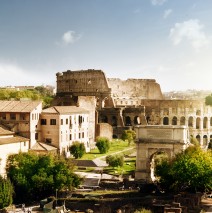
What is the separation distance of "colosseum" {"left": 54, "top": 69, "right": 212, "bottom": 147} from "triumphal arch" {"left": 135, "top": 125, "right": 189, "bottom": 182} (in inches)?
1449

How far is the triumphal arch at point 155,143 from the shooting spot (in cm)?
4762

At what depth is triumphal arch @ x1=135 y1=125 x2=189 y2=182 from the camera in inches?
1875

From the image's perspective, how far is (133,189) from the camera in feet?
147

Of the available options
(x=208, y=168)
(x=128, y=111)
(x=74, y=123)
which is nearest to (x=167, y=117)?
(x=128, y=111)

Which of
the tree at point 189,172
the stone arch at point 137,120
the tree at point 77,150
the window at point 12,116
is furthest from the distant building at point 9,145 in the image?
the stone arch at point 137,120

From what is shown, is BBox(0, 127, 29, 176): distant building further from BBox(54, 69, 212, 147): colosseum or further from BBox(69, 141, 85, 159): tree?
BBox(54, 69, 212, 147): colosseum

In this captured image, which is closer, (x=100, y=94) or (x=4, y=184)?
(x=4, y=184)

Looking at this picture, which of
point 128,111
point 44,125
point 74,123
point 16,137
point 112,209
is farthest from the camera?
point 128,111

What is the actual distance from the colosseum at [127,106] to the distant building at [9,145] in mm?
30691

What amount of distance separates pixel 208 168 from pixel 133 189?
8726mm

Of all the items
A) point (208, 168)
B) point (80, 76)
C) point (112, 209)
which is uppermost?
point (80, 76)

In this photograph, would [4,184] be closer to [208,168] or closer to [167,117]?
[208,168]

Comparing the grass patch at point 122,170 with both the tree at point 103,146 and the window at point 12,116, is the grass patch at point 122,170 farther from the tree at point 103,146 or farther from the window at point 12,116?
the window at point 12,116

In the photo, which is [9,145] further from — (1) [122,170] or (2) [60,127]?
(1) [122,170]
